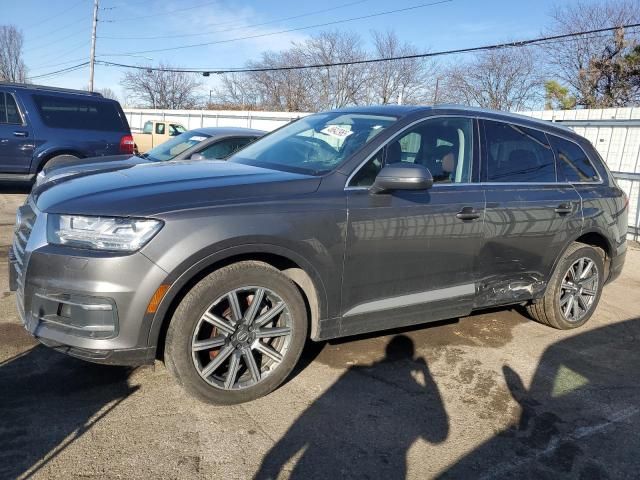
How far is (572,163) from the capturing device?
4.68 metres

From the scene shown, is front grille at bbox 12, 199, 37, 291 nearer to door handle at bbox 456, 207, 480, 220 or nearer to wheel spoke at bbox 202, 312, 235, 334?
wheel spoke at bbox 202, 312, 235, 334

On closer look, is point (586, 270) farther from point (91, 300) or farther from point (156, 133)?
point (156, 133)

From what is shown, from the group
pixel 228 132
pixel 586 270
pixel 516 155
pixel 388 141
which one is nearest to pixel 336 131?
pixel 388 141

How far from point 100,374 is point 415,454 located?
1.97 metres

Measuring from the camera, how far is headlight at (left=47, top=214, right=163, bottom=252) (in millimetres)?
2686

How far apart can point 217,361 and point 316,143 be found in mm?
1751

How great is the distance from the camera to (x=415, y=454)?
2766 mm

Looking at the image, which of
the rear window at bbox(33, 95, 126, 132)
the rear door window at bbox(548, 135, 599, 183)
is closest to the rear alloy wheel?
the rear door window at bbox(548, 135, 599, 183)

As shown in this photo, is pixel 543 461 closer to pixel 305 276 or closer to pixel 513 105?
pixel 305 276

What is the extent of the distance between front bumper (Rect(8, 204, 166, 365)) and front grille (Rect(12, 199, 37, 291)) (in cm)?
16

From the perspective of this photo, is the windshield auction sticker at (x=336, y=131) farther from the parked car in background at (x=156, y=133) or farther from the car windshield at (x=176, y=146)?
the parked car in background at (x=156, y=133)

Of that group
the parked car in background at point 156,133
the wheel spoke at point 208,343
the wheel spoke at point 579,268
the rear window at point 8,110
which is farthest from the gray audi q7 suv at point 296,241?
the parked car in background at point 156,133

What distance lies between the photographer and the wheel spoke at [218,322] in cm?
A: 291

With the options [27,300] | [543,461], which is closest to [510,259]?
[543,461]
